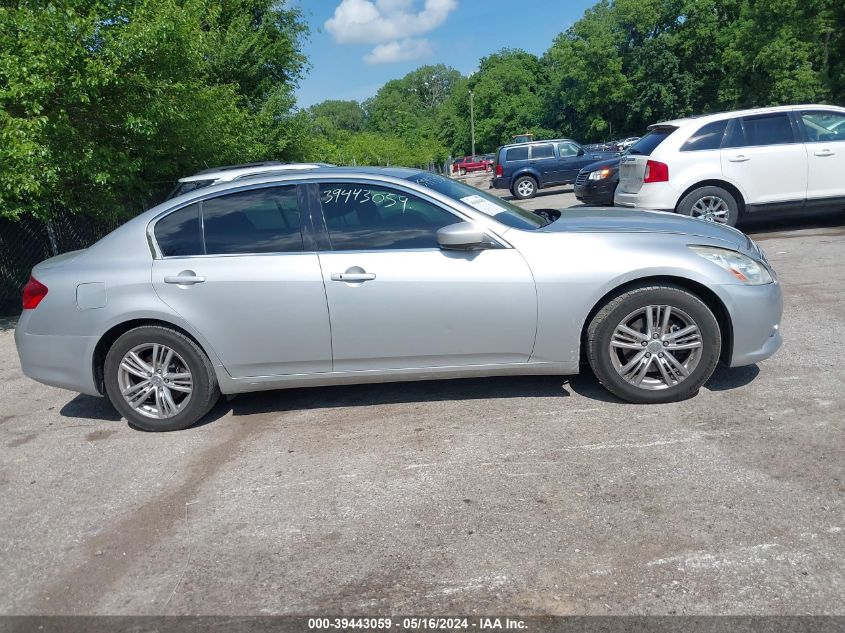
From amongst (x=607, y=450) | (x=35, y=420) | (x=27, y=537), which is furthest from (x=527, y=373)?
(x=35, y=420)

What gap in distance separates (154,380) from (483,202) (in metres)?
2.50

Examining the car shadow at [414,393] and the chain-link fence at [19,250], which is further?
the chain-link fence at [19,250]

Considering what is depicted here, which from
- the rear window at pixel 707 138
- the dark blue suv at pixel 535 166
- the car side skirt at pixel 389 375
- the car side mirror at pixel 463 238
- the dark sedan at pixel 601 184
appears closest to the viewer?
the car side mirror at pixel 463 238

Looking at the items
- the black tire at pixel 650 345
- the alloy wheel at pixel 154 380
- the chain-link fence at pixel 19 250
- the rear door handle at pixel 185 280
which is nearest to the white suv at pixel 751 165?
the black tire at pixel 650 345

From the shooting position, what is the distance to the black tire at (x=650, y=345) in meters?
4.39

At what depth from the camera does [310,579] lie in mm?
3057

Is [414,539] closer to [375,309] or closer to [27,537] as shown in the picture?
[375,309]

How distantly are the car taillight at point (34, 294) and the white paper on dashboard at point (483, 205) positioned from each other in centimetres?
287

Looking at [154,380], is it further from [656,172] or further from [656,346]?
[656,172]

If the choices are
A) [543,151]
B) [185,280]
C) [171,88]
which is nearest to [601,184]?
[543,151]

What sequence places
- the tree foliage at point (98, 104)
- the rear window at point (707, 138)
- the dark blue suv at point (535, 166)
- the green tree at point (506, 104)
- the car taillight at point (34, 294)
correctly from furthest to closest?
1. the green tree at point (506, 104)
2. the dark blue suv at point (535, 166)
3. the rear window at point (707, 138)
4. the tree foliage at point (98, 104)
5. the car taillight at point (34, 294)

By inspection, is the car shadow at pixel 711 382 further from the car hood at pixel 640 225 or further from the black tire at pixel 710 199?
the black tire at pixel 710 199

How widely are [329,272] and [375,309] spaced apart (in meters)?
0.37

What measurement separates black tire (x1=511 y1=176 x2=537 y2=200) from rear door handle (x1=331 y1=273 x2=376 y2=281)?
1896 centimetres
